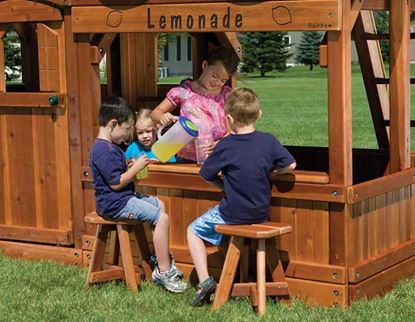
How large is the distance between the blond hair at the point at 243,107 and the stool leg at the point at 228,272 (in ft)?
2.56

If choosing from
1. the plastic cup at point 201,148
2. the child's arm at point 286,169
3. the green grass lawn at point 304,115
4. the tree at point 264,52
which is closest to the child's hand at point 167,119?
the plastic cup at point 201,148

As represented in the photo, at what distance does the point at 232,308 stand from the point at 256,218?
607 mm

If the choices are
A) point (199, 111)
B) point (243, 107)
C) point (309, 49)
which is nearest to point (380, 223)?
point (243, 107)

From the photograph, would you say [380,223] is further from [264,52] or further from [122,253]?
[264,52]

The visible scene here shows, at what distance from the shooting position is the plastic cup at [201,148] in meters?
6.67

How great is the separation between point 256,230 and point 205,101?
65.8 inches

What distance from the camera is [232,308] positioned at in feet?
19.0

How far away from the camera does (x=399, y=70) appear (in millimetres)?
6715

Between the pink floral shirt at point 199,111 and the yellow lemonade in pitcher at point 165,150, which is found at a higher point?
the pink floral shirt at point 199,111

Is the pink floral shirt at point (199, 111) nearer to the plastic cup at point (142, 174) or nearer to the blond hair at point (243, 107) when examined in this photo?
the plastic cup at point (142, 174)

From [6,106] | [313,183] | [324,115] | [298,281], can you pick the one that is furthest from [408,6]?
[324,115]

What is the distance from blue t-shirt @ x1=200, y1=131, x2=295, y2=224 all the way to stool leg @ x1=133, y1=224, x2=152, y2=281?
0.89 m

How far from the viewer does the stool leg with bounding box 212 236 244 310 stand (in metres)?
5.81

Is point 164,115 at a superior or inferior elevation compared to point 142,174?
superior
